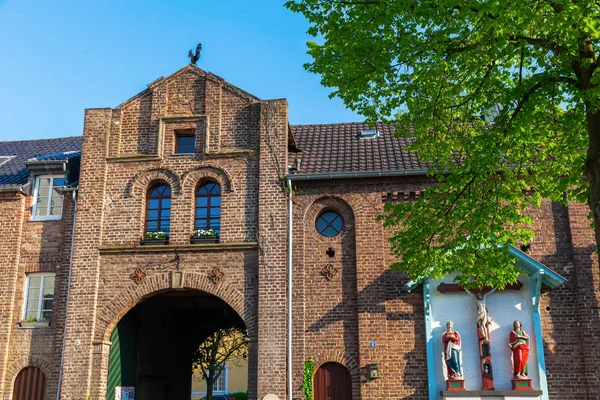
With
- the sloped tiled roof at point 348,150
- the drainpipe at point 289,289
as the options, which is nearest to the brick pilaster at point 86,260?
the drainpipe at point 289,289

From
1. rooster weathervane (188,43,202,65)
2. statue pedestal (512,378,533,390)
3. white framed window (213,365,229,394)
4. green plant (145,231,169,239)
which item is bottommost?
white framed window (213,365,229,394)

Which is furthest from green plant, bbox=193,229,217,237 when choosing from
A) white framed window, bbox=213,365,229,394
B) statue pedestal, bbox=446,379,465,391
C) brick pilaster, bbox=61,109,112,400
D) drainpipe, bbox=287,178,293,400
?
white framed window, bbox=213,365,229,394

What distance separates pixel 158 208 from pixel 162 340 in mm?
5971

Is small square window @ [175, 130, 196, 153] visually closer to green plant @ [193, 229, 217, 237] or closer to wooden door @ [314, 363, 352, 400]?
green plant @ [193, 229, 217, 237]

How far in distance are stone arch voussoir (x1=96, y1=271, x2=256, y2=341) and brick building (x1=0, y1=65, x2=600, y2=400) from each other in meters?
0.04

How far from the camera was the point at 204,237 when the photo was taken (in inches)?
700

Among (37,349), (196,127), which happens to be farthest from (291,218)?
(37,349)

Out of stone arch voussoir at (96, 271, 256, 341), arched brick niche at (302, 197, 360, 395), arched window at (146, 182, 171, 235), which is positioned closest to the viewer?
arched brick niche at (302, 197, 360, 395)

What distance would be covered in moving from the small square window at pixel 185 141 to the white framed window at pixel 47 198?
149 inches

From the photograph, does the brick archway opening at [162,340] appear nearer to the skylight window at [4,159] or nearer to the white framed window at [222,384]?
the skylight window at [4,159]

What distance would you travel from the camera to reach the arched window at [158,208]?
18422mm

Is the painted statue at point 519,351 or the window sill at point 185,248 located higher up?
the window sill at point 185,248

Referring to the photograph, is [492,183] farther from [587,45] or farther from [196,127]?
[196,127]

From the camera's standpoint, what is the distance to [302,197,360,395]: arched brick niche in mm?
16781
